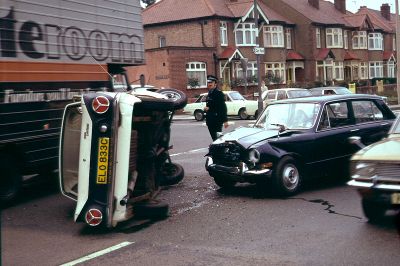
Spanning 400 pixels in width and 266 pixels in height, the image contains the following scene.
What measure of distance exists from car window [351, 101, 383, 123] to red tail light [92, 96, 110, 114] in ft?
15.7

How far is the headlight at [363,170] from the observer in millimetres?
6293

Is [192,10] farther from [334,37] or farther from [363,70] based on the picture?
[363,70]

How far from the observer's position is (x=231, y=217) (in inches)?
287

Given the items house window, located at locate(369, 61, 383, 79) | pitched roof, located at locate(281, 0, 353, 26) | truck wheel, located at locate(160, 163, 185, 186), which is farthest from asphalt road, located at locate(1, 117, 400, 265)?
house window, located at locate(369, 61, 383, 79)

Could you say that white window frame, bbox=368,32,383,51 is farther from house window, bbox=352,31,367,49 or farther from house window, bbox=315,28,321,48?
house window, bbox=315,28,321,48

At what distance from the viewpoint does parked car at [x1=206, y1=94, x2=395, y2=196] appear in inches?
327

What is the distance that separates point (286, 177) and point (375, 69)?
58.9 m

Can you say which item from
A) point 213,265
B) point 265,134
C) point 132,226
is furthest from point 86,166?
point 265,134

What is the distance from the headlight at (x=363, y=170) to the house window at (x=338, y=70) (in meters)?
50.6

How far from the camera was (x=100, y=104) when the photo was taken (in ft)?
21.9

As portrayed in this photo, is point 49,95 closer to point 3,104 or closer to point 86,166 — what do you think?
point 3,104

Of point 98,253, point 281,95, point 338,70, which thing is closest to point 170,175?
point 98,253

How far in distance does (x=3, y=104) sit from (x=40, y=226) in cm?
200

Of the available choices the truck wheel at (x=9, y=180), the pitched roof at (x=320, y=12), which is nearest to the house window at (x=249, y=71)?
the pitched roof at (x=320, y=12)
